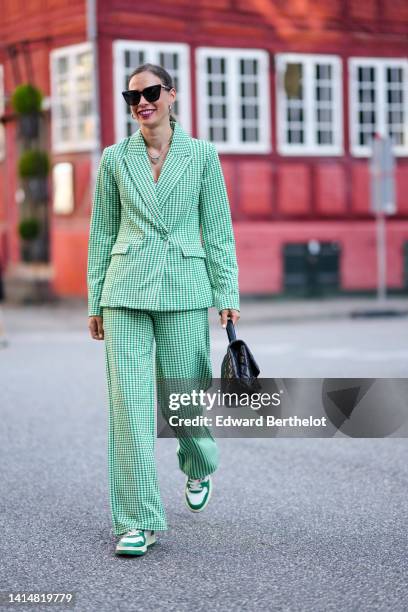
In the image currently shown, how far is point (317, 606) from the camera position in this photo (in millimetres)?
3920

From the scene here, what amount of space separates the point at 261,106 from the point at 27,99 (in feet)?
14.3

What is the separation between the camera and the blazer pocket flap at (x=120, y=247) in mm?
4711

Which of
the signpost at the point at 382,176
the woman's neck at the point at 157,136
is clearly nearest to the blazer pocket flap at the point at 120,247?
the woman's neck at the point at 157,136

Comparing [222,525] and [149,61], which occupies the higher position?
[149,61]

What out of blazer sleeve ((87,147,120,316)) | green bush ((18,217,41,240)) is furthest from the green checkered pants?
green bush ((18,217,41,240))

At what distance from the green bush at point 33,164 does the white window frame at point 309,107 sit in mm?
4379

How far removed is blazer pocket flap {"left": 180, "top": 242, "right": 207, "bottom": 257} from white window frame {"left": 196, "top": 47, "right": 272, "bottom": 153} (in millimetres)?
17553

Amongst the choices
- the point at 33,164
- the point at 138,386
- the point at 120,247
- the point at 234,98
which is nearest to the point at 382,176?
the point at 234,98

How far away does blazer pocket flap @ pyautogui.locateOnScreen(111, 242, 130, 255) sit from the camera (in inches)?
185

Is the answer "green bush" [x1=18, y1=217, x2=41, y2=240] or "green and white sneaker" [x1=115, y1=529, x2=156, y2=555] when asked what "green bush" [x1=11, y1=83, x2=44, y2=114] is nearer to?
"green bush" [x1=18, y1=217, x2=41, y2=240]

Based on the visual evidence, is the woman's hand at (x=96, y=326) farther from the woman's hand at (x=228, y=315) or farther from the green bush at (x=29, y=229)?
the green bush at (x=29, y=229)

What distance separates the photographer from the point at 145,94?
4699 millimetres

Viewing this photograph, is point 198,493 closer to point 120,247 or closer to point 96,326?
point 96,326

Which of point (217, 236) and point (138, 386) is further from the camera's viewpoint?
point (217, 236)
